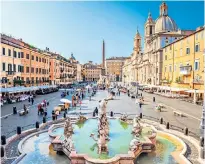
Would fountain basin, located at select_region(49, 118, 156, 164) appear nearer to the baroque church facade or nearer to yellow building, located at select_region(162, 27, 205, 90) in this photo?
yellow building, located at select_region(162, 27, 205, 90)

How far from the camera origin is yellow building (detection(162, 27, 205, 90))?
3862cm

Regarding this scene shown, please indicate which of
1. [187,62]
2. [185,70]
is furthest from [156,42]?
[185,70]

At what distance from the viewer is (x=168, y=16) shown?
90.8m

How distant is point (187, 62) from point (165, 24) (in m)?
47.1

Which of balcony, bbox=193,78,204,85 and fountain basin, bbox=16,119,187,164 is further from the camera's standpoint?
→ balcony, bbox=193,78,204,85

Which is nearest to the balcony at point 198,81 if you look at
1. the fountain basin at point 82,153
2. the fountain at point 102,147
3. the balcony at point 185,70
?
the balcony at point 185,70

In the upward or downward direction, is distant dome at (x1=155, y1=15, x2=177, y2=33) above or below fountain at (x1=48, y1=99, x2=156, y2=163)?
above

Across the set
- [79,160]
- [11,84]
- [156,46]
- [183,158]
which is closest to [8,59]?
[11,84]

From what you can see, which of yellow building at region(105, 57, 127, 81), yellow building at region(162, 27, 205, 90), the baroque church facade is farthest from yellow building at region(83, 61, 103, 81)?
yellow building at region(162, 27, 205, 90)

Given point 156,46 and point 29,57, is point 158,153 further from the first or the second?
point 156,46

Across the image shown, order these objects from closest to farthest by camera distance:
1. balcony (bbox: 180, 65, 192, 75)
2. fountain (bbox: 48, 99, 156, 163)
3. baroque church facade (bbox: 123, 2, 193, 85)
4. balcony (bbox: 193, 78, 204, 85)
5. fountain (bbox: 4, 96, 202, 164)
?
fountain (bbox: 48, 99, 156, 163) < fountain (bbox: 4, 96, 202, 164) < balcony (bbox: 193, 78, 204, 85) < balcony (bbox: 180, 65, 192, 75) < baroque church facade (bbox: 123, 2, 193, 85)

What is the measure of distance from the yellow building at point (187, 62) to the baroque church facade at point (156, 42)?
10.8m

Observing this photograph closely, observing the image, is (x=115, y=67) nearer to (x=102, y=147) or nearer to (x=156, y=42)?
(x=156, y=42)

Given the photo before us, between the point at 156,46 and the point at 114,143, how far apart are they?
63.7 metres
